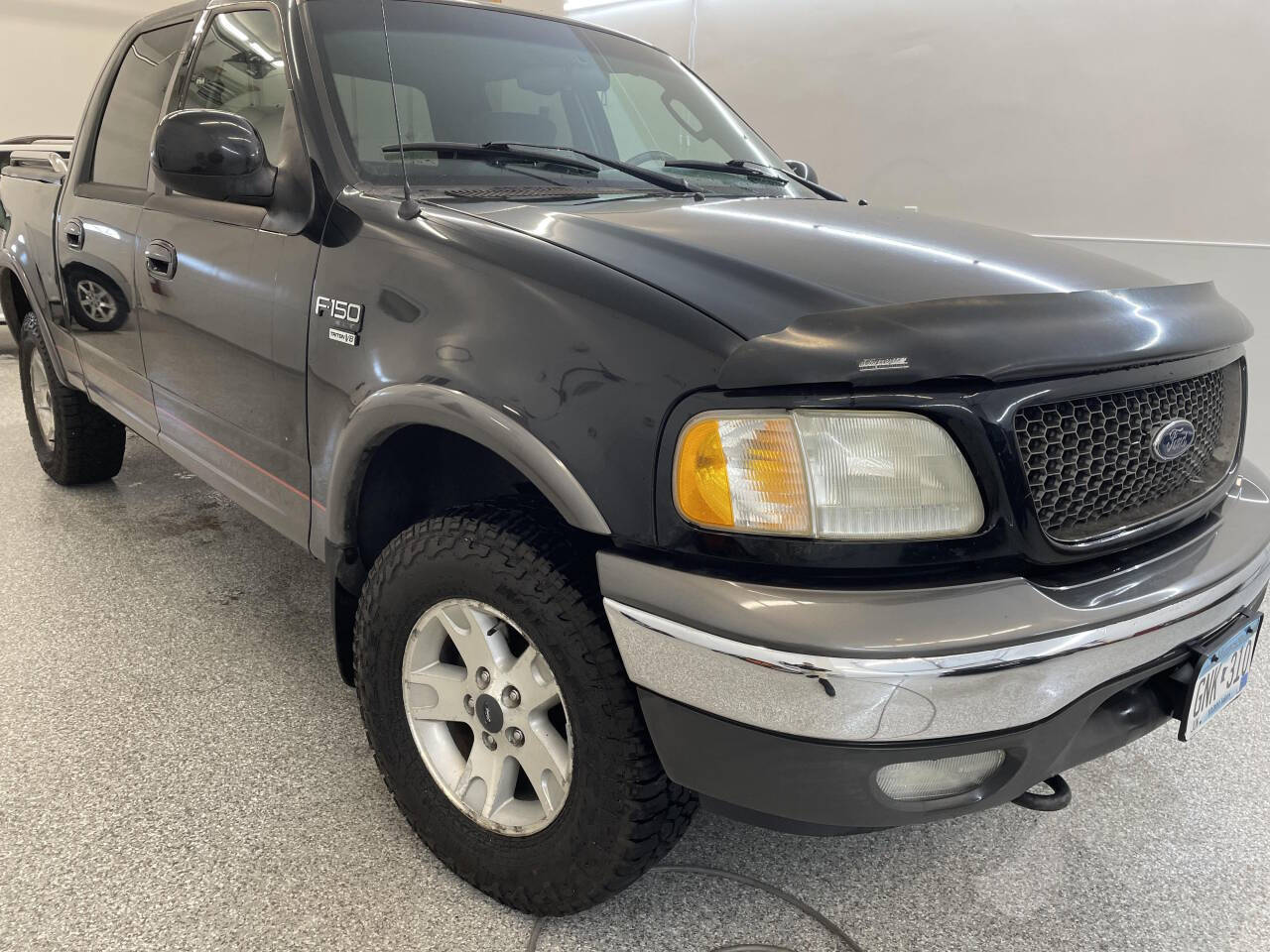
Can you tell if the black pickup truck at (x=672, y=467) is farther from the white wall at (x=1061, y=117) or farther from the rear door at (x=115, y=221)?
the white wall at (x=1061, y=117)

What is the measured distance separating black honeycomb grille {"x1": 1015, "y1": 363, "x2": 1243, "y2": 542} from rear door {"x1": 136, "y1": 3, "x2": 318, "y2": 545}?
1.25m

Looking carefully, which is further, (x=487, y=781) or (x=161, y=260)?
(x=161, y=260)

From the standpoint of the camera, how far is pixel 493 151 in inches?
72.5

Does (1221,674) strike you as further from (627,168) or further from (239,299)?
(239,299)

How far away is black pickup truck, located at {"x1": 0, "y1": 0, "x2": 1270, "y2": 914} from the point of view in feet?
3.60

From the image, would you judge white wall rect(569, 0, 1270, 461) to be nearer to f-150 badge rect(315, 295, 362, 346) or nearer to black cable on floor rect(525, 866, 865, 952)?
black cable on floor rect(525, 866, 865, 952)

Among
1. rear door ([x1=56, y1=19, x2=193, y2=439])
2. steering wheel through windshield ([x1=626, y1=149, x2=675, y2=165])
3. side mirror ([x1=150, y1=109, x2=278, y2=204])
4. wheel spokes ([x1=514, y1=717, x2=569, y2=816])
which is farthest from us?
rear door ([x1=56, y1=19, x2=193, y2=439])

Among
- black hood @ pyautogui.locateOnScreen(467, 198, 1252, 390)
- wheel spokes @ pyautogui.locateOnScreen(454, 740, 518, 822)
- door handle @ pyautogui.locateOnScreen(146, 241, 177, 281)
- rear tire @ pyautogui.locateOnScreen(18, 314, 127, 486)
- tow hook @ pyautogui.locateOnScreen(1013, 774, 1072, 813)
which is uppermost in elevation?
black hood @ pyautogui.locateOnScreen(467, 198, 1252, 390)

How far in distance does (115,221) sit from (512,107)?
1.22m

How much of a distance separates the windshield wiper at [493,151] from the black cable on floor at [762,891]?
137 cm

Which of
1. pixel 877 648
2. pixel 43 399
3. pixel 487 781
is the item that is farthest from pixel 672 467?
pixel 43 399

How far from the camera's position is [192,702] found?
2092 mm

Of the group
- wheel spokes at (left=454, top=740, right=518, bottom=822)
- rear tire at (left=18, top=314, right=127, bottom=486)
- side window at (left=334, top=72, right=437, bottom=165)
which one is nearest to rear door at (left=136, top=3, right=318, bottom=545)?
side window at (left=334, top=72, right=437, bottom=165)

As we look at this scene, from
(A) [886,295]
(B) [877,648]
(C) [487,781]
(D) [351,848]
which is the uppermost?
(A) [886,295]
